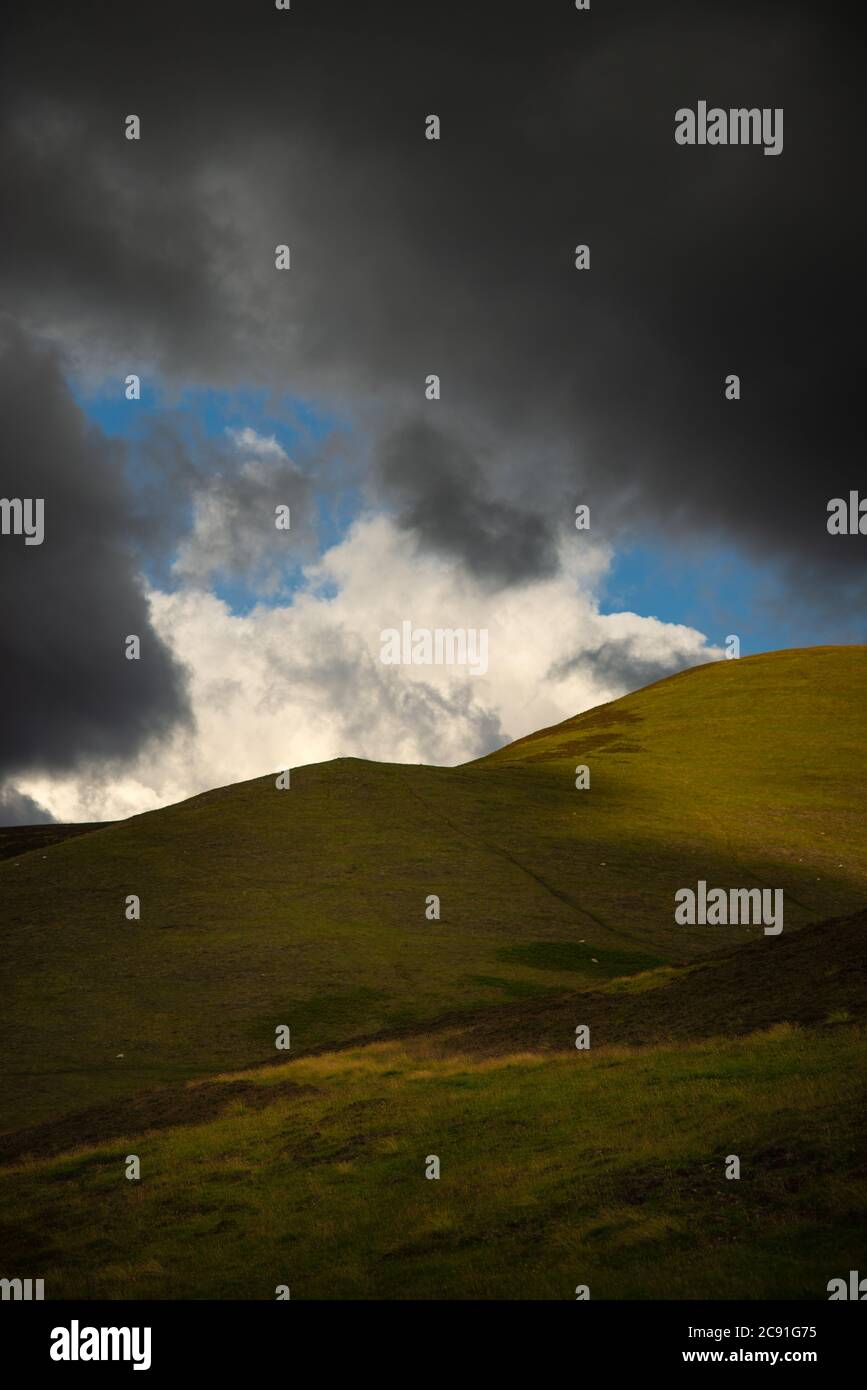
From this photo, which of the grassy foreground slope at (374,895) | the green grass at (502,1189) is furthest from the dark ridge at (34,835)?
the green grass at (502,1189)

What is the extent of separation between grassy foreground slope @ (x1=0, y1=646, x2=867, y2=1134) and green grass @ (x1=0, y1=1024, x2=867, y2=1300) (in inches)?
528

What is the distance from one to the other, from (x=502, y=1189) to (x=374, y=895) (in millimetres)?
43315

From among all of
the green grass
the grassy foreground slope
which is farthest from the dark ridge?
the green grass

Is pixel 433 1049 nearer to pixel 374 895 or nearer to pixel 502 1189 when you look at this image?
pixel 502 1189

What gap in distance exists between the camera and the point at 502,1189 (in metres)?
19.0

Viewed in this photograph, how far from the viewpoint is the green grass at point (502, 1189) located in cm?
1499

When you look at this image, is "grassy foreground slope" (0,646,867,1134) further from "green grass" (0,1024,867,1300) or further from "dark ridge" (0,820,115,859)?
"dark ridge" (0,820,115,859)

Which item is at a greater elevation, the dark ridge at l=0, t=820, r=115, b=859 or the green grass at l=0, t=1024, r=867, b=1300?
the dark ridge at l=0, t=820, r=115, b=859

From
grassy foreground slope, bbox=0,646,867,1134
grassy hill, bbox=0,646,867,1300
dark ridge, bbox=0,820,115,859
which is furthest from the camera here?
dark ridge, bbox=0,820,115,859

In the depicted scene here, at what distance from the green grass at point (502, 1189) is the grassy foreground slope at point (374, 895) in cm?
1340

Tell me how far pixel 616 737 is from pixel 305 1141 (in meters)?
101

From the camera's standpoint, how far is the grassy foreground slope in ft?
147

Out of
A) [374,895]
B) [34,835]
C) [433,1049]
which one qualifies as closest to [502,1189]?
[433,1049]

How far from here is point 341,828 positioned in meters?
75.4
